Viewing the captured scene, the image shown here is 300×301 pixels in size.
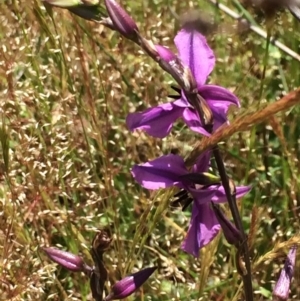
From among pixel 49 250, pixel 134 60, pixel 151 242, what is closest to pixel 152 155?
pixel 151 242

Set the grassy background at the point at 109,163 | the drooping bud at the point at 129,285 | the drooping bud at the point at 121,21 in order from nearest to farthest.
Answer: the drooping bud at the point at 121,21 < the drooping bud at the point at 129,285 < the grassy background at the point at 109,163

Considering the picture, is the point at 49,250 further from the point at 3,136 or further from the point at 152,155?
the point at 152,155

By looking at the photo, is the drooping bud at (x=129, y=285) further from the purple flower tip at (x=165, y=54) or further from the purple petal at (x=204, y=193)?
the purple flower tip at (x=165, y=54)

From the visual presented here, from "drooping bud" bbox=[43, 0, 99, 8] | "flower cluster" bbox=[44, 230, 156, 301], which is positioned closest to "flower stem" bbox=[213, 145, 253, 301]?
"flower cluster" bbox=[44, 230, 156, 301]

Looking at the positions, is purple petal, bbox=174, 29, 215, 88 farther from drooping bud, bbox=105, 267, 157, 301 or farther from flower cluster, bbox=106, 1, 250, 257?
drooping bud, bbox=105, 267, 157, 301

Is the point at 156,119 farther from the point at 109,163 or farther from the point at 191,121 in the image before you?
the point at 109,163

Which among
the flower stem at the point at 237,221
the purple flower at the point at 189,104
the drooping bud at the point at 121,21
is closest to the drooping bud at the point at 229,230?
the flower stem at the point at 237,221

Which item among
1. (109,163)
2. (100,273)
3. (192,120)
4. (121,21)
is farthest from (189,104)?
(109,163)
